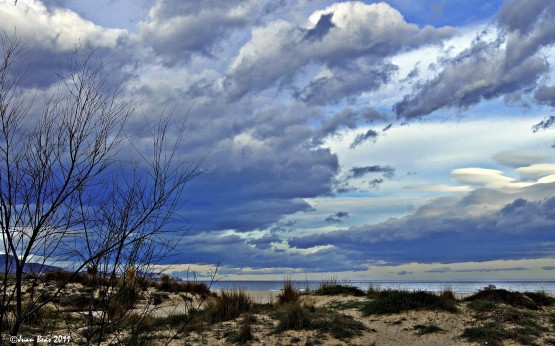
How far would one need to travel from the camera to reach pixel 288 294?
61.7 ft

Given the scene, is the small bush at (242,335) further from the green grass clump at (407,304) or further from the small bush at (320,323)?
the green grass clump at (407,304)

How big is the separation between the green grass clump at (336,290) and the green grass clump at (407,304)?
3699mm

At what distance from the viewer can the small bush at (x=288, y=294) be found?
60.4ft

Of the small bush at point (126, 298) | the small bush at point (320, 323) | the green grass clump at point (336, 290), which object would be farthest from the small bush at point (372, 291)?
the small bush at point (126, 298)

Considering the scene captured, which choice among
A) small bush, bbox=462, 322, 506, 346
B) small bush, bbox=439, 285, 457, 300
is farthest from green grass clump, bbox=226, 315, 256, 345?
small bush, bbox=439, 285, 457, 300

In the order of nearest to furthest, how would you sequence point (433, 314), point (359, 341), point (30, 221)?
point (30, 221) < point (359, 341) < point (433, 314)

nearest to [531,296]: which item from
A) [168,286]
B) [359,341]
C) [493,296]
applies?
[493,296]

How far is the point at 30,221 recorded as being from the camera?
5.15 meters

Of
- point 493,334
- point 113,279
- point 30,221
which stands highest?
point 30,221

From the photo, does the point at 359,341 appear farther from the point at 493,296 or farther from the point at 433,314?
the point at 493,296

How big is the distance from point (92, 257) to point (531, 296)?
17161 millimetres

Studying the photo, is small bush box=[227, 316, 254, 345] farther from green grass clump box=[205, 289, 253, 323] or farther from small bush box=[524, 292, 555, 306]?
small bush box=[524, 292, 555, 306]

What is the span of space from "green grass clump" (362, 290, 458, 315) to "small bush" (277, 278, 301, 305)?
3152mm

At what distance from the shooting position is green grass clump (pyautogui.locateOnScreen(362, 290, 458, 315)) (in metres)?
15.6
